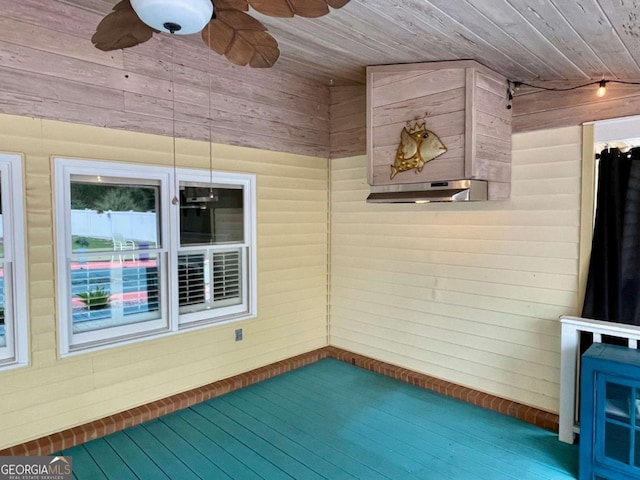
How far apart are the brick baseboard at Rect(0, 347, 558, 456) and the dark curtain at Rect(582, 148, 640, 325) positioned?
95 centimetres

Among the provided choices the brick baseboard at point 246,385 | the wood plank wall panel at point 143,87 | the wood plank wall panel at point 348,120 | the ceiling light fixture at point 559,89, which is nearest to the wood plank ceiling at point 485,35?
the ceiling light fixture at point 559,89

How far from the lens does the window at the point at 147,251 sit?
120 inches

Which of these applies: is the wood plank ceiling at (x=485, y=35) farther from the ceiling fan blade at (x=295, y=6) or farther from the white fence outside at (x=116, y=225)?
the white fence outside at (x=116, y=225)

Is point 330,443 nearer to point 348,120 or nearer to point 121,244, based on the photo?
point 121,244

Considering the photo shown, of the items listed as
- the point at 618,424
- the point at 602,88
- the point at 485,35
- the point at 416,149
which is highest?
the point at 485,35

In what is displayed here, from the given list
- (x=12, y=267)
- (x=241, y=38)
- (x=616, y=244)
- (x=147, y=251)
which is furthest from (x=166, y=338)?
(x=616, y=244)

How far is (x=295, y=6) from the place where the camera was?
156cm

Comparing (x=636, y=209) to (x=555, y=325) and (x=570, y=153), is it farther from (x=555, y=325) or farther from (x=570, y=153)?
(x=555, y=325)

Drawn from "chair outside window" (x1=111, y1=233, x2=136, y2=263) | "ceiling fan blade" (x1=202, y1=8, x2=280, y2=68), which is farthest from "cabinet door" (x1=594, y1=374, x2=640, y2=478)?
"chair outside window" (x1=111, y1=233, x2=136, y2=263)

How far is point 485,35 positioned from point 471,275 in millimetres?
2013

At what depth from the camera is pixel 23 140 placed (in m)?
2.74

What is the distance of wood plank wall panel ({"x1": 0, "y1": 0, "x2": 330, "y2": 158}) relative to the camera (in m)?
2.74

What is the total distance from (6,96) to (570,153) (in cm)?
391

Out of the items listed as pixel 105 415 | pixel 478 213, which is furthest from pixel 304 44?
pixel 105 415
